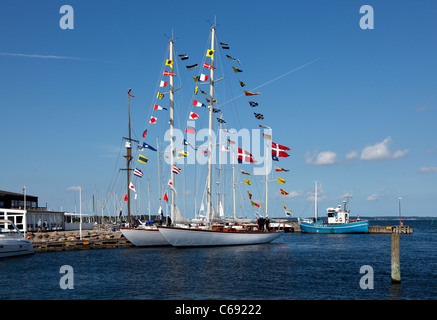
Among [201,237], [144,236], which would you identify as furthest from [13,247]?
[201,237]

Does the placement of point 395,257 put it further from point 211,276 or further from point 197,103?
point 197,103

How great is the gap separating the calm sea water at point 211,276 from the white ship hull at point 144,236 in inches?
248

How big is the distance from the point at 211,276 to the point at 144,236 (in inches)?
929

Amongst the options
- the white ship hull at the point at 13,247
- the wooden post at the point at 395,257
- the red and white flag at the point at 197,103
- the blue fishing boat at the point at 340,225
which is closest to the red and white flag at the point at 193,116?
the red and white flag at the point at 197,103

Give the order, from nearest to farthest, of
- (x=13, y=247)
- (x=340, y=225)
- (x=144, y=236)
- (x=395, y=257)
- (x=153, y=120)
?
1. (x=395, y=257)
2. (x=13, y=247)
3. (x=153, y=120)
4. (x=144, y=236)
5. (x=340, y=225)

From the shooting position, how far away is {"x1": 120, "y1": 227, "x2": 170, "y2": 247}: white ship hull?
53.4 metres

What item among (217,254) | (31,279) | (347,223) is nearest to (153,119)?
(217,254)

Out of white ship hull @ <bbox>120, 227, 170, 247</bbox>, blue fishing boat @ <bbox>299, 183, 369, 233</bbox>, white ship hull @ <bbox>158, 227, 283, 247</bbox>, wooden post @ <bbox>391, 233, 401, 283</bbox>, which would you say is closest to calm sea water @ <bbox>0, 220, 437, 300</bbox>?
wooden post @ <bbox>391, 233, 401, 283</bbox>

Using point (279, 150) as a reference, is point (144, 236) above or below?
below

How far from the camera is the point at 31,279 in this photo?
30.5 meters

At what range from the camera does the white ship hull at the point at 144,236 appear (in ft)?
175

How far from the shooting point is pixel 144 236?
53844mm
